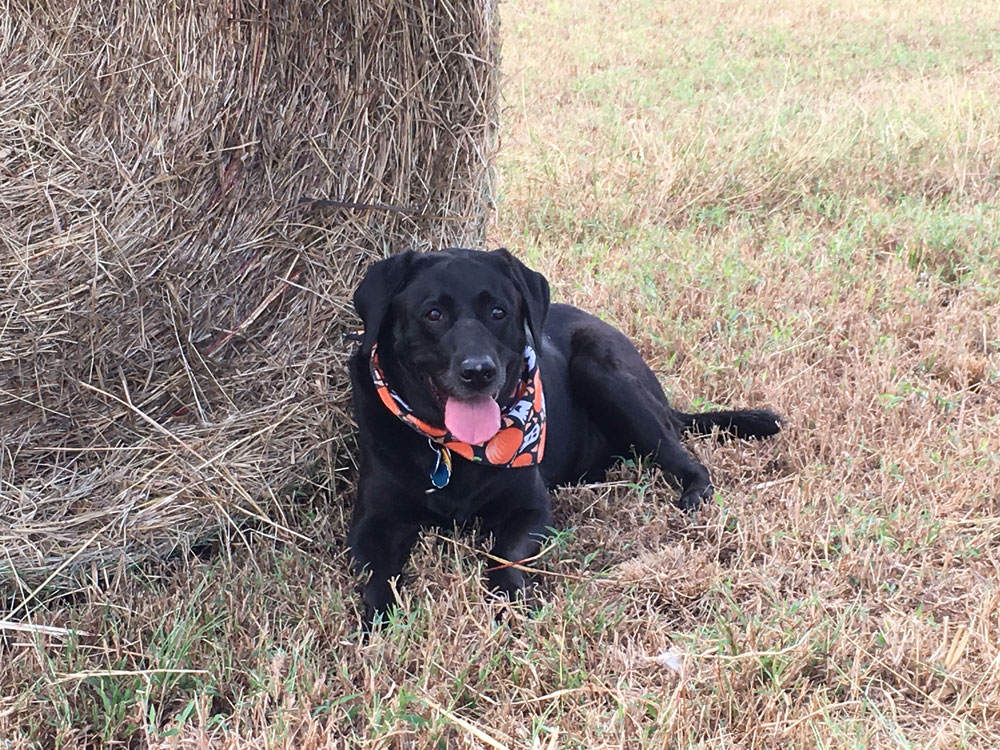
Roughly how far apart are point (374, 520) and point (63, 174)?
4.17ft

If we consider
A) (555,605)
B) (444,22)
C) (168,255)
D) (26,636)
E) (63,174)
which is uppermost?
(444,22)

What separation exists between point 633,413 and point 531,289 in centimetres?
62

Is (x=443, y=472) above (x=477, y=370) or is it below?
below

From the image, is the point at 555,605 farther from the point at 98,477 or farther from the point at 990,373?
the point at 990,373

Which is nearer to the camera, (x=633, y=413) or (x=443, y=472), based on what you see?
(x=443, y=472)

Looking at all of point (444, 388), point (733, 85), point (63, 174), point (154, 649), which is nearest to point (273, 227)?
point (63, 174)

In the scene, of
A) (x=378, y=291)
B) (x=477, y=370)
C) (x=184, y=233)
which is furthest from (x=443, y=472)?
(x=184, y=233)

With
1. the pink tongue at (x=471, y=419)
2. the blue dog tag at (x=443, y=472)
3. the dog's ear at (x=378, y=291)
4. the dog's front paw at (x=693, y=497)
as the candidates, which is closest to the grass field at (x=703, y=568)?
the dog's front paw at (x=693, y=497)

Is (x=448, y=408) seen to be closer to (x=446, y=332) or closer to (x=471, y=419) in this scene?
(x=471, y=419)

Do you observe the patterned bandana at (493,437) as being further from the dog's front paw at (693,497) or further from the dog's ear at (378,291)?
the dog's front paw at (693,497)

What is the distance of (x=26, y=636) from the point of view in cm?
242

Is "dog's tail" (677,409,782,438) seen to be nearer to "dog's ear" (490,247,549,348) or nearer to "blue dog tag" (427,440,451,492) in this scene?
"dog's ear" (490,247,549,348)

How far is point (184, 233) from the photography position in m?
2.93

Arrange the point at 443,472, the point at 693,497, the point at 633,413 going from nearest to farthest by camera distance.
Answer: the point at 443,472, the point at 693,497, the point at 633,413
